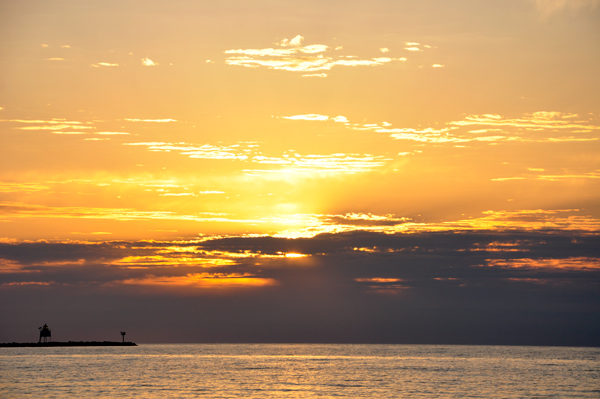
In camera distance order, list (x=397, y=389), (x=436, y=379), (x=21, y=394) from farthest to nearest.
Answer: (x=436, y=379) → (x=397, y=389) → (x=21, y=394)

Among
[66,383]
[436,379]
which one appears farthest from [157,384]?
[436,379]

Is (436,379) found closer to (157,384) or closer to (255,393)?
(255,393)

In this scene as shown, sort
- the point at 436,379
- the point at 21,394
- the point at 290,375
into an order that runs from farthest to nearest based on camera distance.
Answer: the point at 290,375 < the point at 436,379 < the point at 21,394

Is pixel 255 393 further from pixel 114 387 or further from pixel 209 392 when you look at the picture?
pixel 114 387

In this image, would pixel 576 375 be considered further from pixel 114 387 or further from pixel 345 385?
pixel 114 387

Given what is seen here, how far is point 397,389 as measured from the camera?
295 ft

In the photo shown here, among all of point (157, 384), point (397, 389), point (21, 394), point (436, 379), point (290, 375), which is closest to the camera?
point (21, 394)

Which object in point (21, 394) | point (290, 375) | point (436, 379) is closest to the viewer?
point (21, 394)

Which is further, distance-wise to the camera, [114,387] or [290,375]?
[290,375]

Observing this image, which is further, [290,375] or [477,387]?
[290,375]

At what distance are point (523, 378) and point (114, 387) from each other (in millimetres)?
74794

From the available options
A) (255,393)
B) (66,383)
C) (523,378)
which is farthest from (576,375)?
(66,383)

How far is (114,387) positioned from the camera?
90.6 meters

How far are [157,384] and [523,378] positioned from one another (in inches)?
2681
